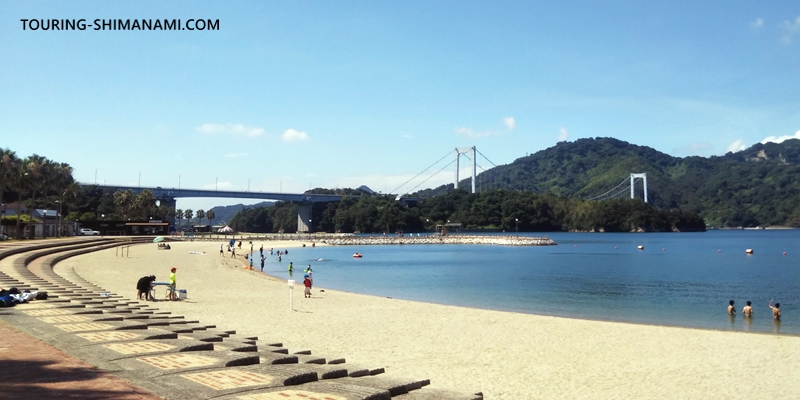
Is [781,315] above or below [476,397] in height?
below

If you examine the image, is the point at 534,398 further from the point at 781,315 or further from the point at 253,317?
the point at 781,315

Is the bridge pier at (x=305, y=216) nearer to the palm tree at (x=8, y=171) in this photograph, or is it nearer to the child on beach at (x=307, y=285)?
the palm tree at (x=8, y=171)

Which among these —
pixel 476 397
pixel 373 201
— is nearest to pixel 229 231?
pixel 373 201

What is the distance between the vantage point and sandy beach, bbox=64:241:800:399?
10.8m

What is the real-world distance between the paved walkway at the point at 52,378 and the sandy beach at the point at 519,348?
551 centimetres

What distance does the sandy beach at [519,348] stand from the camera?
35.3 feet

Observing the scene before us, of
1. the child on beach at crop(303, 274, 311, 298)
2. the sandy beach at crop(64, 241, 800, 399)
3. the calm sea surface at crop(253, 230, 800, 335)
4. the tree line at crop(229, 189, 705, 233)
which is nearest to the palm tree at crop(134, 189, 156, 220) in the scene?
the calm sea surface at crop(253, 230, 800, 335)

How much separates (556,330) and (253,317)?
8602 mm

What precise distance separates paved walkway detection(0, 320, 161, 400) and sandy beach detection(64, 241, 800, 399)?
5512mm

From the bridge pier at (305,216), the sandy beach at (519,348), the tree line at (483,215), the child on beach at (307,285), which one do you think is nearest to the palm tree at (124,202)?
the bridge pier at (305,216)

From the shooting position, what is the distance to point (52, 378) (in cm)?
575

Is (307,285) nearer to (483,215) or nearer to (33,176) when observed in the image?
(33,176)

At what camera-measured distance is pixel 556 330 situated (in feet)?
55.6

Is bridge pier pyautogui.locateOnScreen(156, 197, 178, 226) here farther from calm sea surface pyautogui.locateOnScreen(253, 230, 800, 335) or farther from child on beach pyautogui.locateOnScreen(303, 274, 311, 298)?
child on beach pyautogui.locateOnScreen(303, 274, 311, 298)
